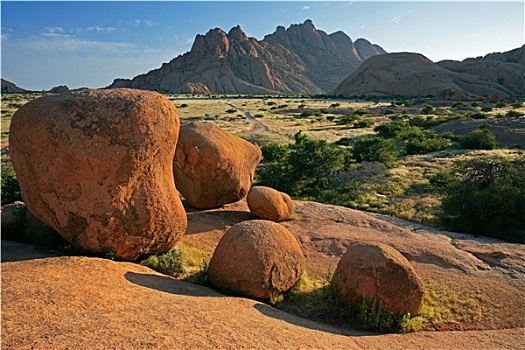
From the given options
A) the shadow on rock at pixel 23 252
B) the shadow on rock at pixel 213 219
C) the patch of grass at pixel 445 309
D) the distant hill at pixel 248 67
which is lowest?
the patch of grass at pixel 445 309

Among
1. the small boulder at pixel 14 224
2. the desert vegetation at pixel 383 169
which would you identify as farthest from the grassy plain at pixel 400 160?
the small boulder at pixel 14 224

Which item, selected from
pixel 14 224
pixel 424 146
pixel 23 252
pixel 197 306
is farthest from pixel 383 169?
pixel 23 252

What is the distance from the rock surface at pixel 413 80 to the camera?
235 feet

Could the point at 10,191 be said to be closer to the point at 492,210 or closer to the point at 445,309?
the point at 445,309

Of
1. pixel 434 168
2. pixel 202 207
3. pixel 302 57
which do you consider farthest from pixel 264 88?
pixel 202 207

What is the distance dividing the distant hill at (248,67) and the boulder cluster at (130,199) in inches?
4287

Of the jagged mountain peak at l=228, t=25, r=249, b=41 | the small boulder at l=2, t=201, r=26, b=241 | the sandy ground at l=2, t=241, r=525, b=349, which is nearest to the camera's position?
the sandy ground at l=2, t=241, r=525, b=349

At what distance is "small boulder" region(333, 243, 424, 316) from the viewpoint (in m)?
6.59

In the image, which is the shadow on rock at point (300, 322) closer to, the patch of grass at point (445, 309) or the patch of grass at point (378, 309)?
the patch of grass at point (378, 309)

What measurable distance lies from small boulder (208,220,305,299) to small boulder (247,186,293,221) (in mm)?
3389

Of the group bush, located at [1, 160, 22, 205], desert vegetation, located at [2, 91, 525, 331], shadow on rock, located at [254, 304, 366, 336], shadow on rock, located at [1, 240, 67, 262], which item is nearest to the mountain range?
desert vegetation, located at [2, 91, 525, 331]

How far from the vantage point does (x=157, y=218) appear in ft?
23.9

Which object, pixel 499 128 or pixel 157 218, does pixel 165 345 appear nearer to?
pixel 157 218

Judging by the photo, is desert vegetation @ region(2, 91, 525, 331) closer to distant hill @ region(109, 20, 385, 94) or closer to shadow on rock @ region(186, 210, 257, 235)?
shadow on rock @ region(186, 210, 257, 235)
